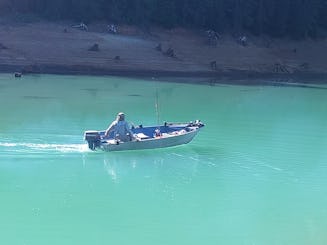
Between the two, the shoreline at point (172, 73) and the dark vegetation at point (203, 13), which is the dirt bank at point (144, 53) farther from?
the dark vegetation at point (203, 13)

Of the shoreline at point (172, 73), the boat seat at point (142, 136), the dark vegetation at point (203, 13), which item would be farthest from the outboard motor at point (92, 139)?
the dark vegetation at point (203, 13)

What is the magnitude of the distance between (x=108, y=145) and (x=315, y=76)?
3192 cm

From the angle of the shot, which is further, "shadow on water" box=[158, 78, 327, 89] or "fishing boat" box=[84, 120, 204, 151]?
"shadow on water" box=[158, 78, 327, 89]

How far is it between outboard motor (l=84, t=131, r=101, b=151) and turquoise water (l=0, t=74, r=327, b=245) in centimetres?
32

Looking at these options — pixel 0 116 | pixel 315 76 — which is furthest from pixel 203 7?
pixel 0 116

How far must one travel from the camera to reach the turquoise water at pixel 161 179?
12164 millimetres

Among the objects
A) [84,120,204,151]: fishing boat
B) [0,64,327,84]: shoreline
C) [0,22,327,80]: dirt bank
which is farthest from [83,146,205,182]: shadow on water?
[0,22,327,80]: dirt bank

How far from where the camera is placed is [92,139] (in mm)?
17375

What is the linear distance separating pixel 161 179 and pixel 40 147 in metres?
3.87

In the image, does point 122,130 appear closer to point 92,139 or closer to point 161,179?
point 92,139

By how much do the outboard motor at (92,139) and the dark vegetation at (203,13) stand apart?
29240 millimetres

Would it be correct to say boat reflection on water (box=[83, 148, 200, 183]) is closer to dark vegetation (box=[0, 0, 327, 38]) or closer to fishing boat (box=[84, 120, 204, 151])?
fishing boat (box=[84, 120, 204, 151])

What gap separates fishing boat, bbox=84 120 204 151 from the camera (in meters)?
17.5

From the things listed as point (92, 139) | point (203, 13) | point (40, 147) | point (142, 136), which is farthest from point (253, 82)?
point (92, 139)
